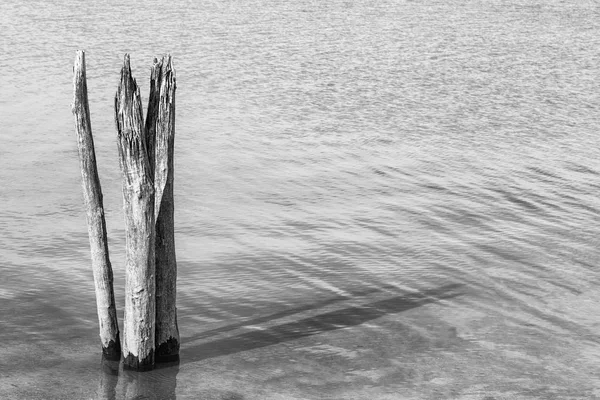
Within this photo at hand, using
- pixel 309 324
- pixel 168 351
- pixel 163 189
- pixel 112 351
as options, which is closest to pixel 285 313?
pixel 309 324

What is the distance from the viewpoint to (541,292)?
1467 cm

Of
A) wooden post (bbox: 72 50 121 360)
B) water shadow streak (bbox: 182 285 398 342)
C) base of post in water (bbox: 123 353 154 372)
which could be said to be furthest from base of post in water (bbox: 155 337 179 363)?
water shadow streak (bbox: 182 285 398 342)

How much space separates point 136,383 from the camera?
1105 cm

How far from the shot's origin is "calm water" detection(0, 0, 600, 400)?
12.0 m

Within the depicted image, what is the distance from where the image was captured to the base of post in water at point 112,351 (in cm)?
1140

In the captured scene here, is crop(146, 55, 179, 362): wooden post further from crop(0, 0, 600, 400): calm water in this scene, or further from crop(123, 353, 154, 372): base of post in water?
crop(0, 0, 600, 400): calm water

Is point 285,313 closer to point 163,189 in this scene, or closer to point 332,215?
point 163,189

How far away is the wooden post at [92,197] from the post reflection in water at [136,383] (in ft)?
1.85

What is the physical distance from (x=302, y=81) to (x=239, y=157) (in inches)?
271

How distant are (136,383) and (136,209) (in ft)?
6.54

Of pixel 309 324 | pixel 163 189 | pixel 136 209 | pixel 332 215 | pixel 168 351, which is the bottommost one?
pixel 309 324

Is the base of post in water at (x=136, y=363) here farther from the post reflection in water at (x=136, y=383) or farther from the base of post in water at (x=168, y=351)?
the base of post in water at (x=168, y=351)

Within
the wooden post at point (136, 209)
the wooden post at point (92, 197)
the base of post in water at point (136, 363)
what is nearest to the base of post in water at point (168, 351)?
the base of post in water at point (136, 363)

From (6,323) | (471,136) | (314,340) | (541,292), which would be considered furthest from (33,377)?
(471,136)
